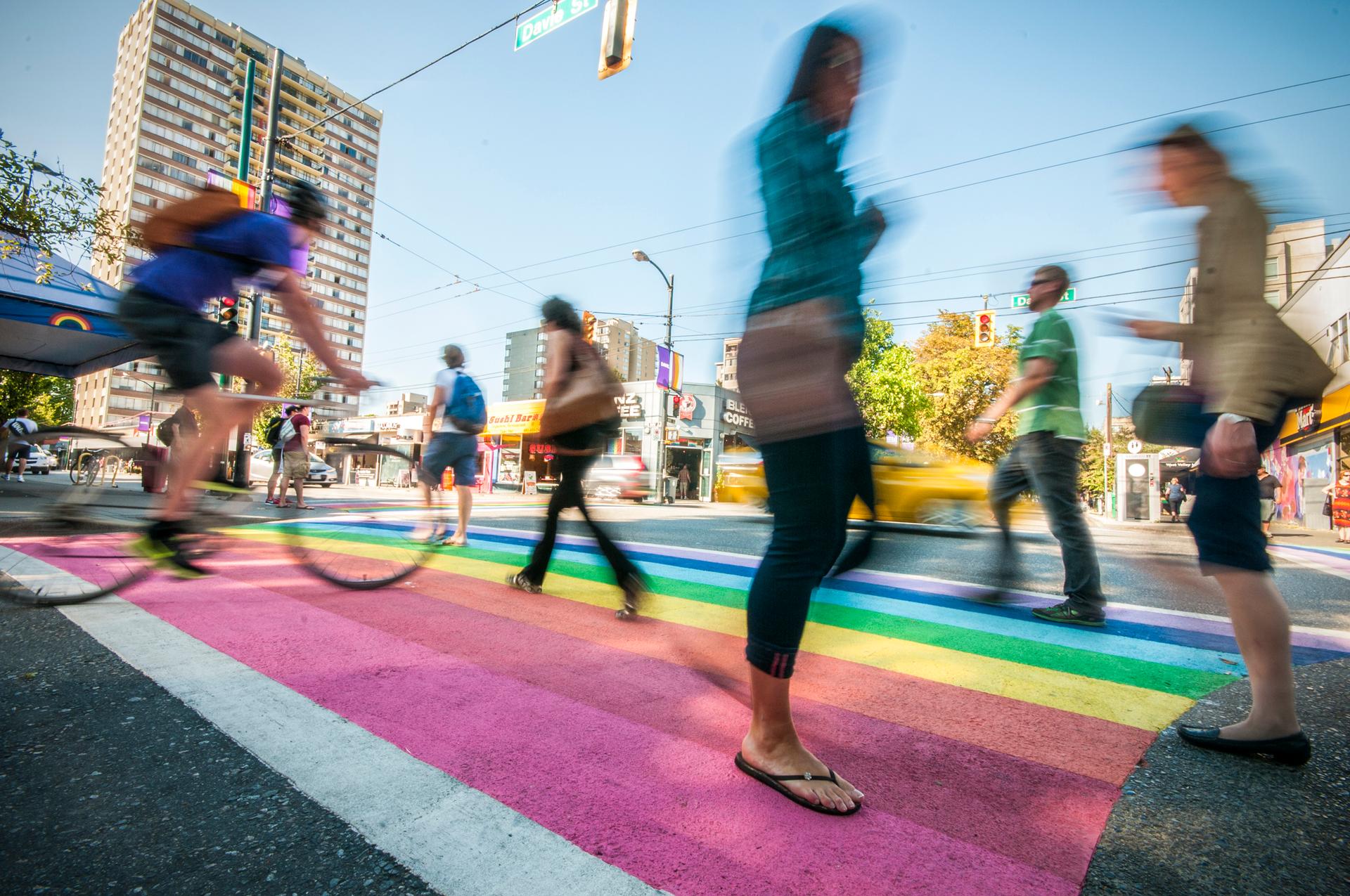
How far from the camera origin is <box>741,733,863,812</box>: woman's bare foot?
1409 mm

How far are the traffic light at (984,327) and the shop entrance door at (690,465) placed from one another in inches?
703

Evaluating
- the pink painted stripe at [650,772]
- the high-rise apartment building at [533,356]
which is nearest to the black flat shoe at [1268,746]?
the pink painted stripe at [650,772]

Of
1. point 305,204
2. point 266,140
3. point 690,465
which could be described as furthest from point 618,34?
point 690,465

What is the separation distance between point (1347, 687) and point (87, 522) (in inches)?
227

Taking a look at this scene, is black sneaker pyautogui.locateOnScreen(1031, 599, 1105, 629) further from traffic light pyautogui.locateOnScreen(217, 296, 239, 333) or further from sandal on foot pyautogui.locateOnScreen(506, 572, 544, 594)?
traffic light pyautogui.locateOnScreen(217, 296, 239, 333)

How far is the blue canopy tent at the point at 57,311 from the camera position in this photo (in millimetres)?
8383

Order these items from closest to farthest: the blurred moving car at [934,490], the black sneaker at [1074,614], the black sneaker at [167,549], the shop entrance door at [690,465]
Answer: the black sneaker at [167,549] → the black sneaker at [1074,614] → the blurred moving car at [934,490] → the shop entrance door at [690,465]

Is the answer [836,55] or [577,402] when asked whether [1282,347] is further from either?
[577,402]

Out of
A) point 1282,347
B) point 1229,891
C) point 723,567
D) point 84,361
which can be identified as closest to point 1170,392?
point 1282,347

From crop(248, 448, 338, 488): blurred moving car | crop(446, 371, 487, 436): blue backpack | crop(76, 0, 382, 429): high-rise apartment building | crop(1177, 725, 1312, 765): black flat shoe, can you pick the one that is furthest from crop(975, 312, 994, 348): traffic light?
crop(76, 0, 382, 429): high-rise apartment building

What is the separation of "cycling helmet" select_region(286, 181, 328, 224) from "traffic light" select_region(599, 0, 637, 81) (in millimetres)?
5833

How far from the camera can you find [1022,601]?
12.6 feet

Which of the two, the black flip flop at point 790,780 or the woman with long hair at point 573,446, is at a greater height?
the woman with long hair at point 573,446

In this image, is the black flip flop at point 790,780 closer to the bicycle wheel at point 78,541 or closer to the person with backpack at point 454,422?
the bicycle wheel at point 78,541
